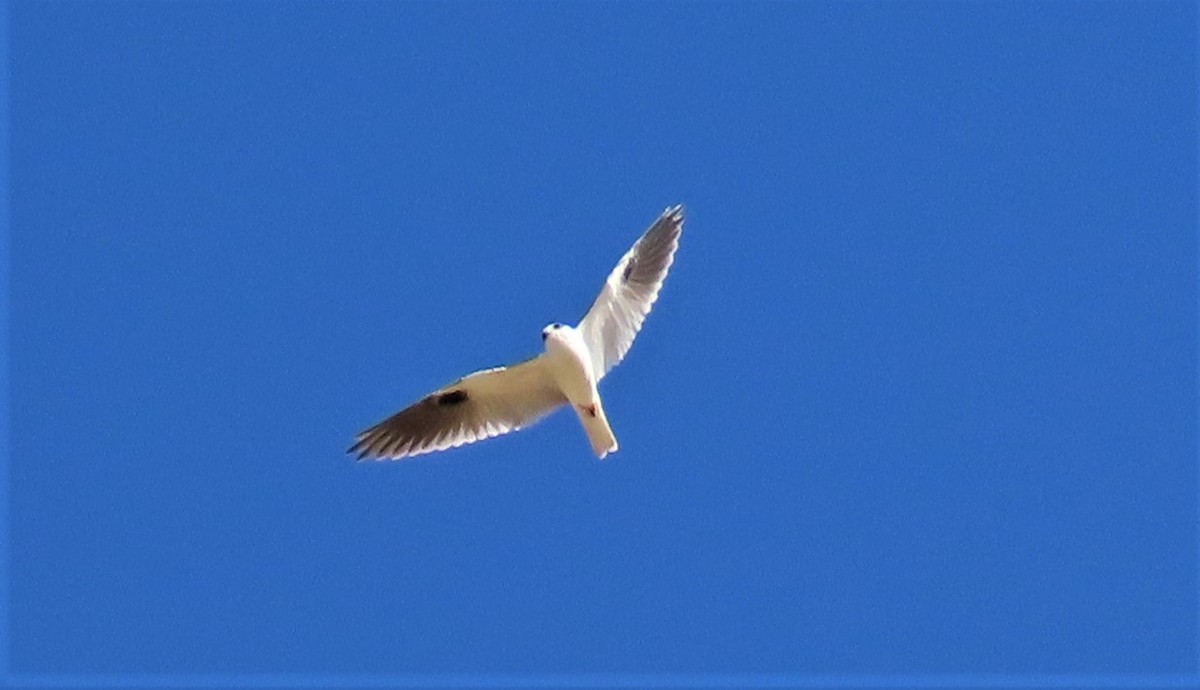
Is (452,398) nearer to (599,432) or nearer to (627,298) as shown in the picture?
(599,432)

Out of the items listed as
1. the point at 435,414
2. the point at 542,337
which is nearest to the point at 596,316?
the point at 542,337

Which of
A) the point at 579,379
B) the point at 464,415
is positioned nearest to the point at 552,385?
the point at 579,379

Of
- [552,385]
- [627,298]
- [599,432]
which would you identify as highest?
[627,298]

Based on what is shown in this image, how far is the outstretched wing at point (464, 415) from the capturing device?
31.0 feet

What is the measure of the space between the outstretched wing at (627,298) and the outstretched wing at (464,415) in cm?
34

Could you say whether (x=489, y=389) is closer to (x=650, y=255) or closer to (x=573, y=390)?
(x=573, y=390)

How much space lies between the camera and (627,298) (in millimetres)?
9656

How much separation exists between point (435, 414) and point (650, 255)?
1484 millimetres

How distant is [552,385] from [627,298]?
26.2 inches

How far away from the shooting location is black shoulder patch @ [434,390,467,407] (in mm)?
9555

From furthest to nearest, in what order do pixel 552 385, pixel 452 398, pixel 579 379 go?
pixel 452 398
pixel 552 385
pixel 579 379

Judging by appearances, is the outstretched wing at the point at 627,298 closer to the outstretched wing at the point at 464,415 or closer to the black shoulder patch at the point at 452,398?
the outstretched wing at the point at 464,415

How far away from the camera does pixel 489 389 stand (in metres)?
9.47

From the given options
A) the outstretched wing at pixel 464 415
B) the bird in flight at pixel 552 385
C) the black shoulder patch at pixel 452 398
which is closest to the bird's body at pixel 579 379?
the bird in flight at pixel 552 385
